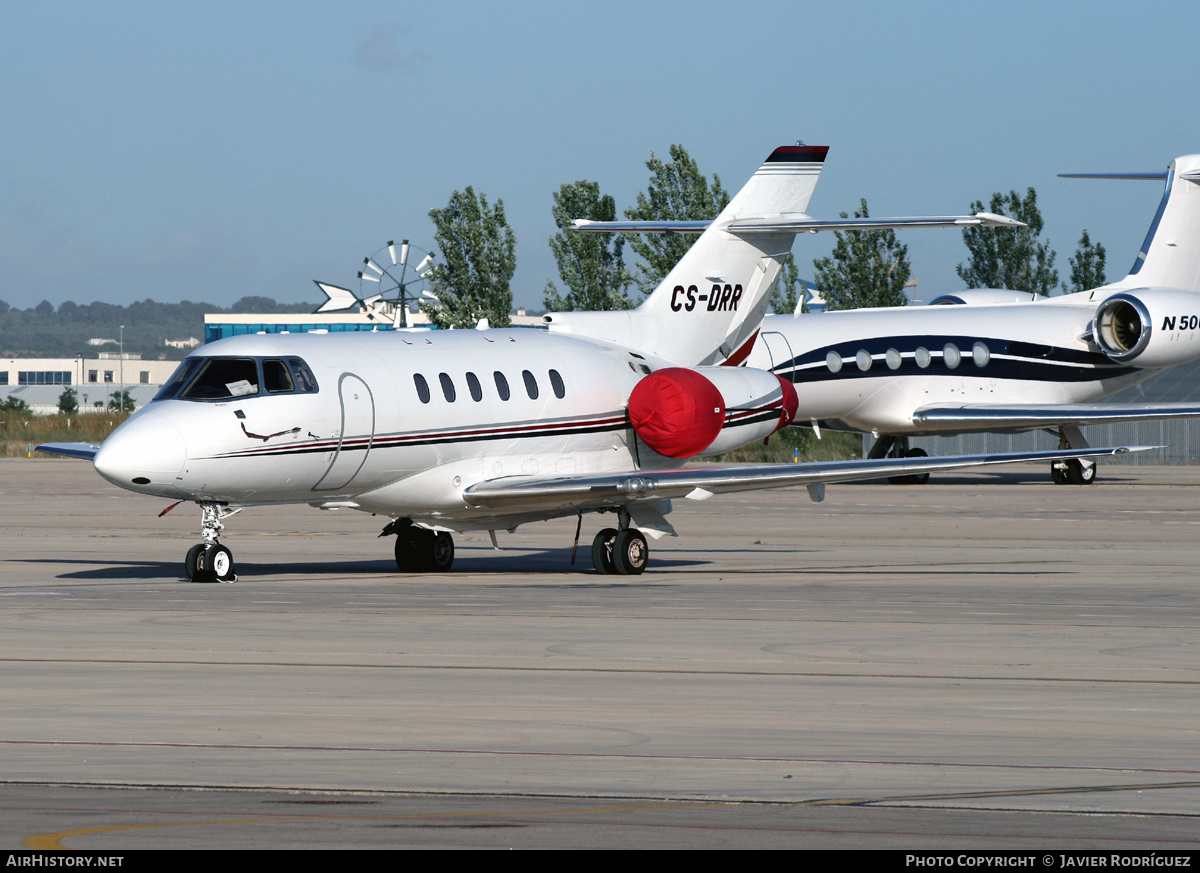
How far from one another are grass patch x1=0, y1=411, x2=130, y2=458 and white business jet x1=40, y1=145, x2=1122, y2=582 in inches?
1965

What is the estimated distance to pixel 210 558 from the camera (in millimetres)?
20750

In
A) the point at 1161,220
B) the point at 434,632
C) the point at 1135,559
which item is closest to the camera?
the point at 434,632

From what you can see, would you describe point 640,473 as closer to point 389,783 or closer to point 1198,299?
point 389,783

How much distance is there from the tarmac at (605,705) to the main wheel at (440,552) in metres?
0.29

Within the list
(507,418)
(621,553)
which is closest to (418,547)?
(507,418)

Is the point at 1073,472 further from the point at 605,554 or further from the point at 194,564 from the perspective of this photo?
the point at 194,564

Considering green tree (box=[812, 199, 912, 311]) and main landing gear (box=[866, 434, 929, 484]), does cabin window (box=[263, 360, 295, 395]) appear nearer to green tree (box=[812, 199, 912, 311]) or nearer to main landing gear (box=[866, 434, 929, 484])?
main landing gear (box=[866, 434, 929, 484])

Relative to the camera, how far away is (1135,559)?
2498 cm

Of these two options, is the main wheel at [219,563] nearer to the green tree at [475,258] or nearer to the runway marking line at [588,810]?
the runway marking line at [588,810]

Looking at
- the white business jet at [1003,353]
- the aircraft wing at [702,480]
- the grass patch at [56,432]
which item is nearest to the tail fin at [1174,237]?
the white business jet at [1003,353]

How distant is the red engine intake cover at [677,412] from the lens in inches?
961

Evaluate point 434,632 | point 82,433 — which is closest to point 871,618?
point 434,632

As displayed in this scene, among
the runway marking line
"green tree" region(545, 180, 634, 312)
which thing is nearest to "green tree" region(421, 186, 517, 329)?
"green tree" region(545, 180, 634, 312)

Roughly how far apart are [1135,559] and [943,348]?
21.8m
